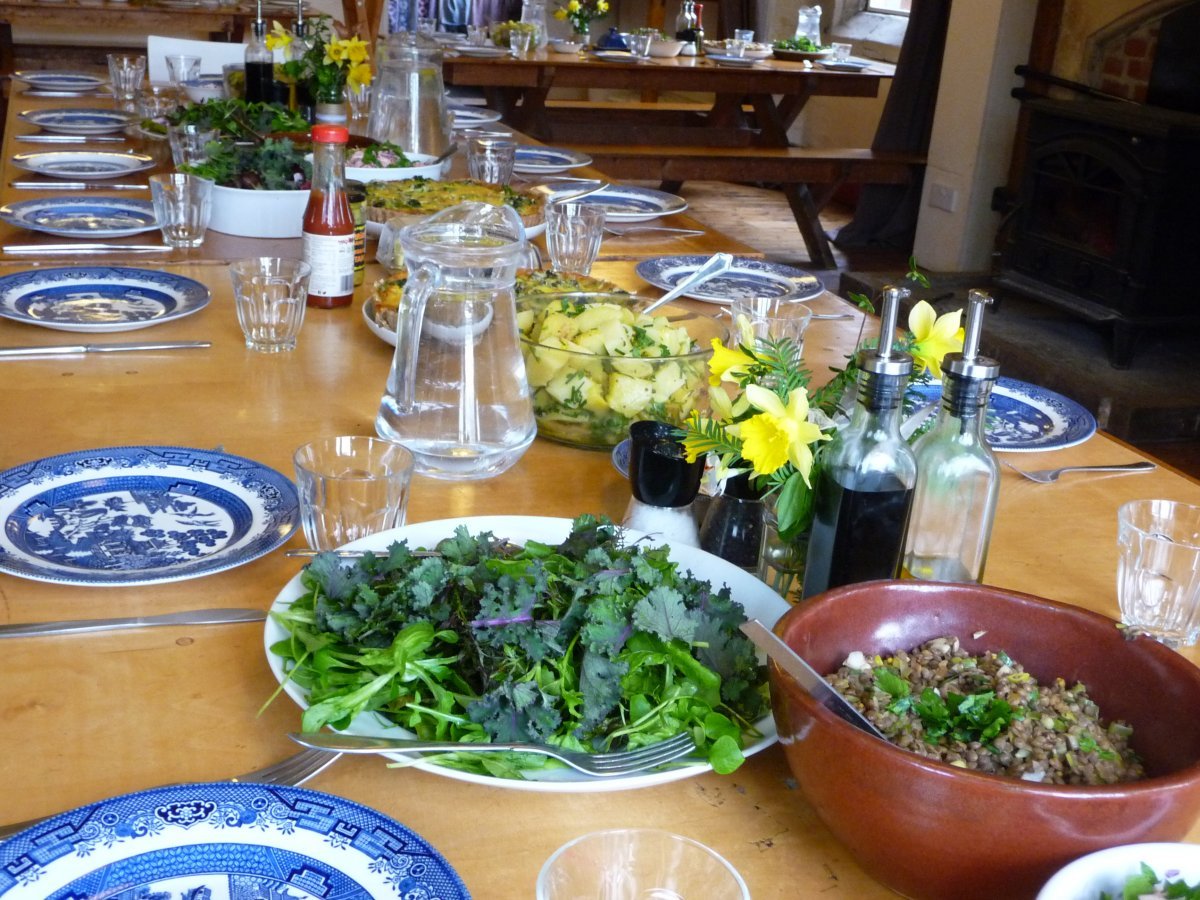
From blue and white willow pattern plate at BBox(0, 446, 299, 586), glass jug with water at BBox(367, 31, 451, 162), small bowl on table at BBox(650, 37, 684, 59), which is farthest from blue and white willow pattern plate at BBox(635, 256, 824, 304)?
small bowl on table at BBox(650, 37, 684, 59)

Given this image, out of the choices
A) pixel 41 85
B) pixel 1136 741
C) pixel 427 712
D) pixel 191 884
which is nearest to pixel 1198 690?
pixel 1136 741

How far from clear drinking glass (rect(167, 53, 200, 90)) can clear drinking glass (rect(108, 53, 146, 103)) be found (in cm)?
7

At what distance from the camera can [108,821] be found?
0.62 metres

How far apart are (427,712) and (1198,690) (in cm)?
42

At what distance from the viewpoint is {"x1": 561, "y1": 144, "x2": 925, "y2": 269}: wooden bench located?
4.80 meters

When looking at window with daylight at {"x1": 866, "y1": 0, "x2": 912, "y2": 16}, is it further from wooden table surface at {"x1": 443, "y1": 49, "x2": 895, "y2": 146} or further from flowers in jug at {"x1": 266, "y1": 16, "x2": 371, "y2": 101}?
flowers in jug at {"x1": 266, "y1": 16, "x2": 371, "y2": 101}

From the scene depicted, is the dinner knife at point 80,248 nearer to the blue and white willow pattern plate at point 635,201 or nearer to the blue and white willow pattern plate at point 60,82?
the blue and white willow pattern plate at point 635,201

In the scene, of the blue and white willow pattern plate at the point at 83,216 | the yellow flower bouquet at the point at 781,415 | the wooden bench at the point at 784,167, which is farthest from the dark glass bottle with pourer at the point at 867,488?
the wooden bench at the point at 784,167

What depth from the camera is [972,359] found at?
80 cm

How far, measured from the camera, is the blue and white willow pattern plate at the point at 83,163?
2262 mm

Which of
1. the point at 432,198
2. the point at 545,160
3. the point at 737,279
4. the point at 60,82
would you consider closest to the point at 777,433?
the point at 737,279

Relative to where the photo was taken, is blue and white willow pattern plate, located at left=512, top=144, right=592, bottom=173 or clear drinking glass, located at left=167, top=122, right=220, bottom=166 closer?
clear drinking glass, located at left=167, top=122, right=220, bottom=166

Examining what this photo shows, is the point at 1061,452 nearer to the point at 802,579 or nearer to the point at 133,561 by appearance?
the point at 802,579

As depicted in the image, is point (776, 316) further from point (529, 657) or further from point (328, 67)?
point (328, 67)
